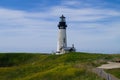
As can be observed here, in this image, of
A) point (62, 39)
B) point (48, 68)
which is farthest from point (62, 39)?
point (48, 68)

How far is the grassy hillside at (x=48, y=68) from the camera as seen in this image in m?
53.0

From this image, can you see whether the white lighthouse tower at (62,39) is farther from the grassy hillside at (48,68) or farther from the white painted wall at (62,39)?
the grassy hillside at (48,68)

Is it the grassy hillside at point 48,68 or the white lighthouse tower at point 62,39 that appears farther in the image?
the white lighthouse tower at point 62,39

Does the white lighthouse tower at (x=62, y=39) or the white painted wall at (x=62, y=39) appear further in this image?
the white painted wall at (x=62, y=39)

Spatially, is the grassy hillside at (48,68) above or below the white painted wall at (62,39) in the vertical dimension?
below

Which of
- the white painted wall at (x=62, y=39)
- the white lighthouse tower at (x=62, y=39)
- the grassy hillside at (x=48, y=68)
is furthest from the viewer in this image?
the white painted wall at (x=62, y=39)

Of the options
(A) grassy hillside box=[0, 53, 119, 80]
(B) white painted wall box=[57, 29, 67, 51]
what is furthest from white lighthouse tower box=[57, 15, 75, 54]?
(A) grassy hillside box=[0, 53, 119, 80]

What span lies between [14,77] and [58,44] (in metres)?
57.7

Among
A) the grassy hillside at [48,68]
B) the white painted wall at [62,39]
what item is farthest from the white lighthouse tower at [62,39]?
the grassy hillside at [48,68]

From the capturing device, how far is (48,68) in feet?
244

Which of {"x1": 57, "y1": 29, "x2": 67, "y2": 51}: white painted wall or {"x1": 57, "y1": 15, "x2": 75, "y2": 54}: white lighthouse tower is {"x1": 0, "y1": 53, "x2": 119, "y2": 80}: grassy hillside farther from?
{"x1": 57, "y1": 29, "x2": 67, "y2": 51}: white painted wall

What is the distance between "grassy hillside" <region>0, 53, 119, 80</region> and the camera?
53.0 meters

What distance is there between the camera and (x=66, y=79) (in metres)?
52.3

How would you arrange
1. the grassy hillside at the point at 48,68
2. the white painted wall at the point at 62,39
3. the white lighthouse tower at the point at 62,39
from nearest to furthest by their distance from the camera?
the grassy hillside at the point at 48,68
the white lighthouse tower at the point at 62,39
the white painted wall at the point at 62,39
